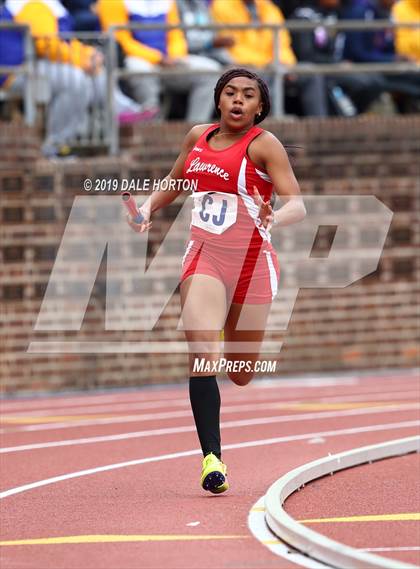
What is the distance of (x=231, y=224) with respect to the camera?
326 inches

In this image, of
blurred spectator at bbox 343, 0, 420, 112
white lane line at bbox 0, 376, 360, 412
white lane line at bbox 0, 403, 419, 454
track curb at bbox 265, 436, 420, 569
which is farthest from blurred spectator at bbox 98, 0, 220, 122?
track curb at bbox 265, 436, 420, 569

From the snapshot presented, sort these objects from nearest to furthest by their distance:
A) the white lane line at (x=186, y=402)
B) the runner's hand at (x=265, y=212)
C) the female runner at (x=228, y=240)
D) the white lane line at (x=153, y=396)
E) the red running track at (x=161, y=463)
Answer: the red running track at (x=161, y=463) < the runner's hand at (x=265, y=212) < the female runner at (x=228, y=240) < the white lane line at (x=186, y=402) < the white lane line at (x=153, y=396)

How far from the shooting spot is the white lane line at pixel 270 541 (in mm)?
6160

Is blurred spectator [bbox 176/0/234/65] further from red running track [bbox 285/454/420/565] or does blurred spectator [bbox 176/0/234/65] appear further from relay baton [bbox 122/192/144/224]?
relay baton [bbox 122/192/144/224]

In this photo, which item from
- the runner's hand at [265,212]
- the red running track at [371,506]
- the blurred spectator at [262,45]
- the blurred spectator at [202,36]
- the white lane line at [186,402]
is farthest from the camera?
Result: the blurred spectator at [262,45]

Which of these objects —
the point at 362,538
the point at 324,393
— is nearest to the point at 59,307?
the point at 324,393

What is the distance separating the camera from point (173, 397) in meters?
15.1

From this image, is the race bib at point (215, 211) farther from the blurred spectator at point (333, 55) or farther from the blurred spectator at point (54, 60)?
the blurred spectator at point (333, 55)

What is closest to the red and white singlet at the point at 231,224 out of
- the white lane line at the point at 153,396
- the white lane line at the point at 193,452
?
the white lane line at the point at 193,452

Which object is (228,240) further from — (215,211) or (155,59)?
(155,59)

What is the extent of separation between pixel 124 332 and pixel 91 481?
748 cm

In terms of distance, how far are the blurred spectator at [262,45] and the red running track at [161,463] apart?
314cm

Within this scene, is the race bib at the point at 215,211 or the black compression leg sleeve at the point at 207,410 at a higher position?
the race bib at the point at 215,211

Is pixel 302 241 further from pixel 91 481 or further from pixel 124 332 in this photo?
pixel 91 481
